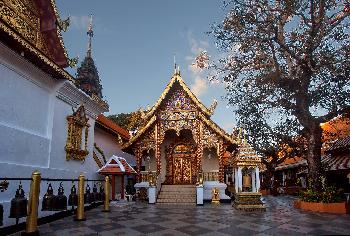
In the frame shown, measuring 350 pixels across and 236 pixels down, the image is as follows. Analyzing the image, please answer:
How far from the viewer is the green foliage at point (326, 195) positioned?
1117 cm

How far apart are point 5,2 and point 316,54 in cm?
1170

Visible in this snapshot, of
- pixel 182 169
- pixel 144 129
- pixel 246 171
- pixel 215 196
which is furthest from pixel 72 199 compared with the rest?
pixel 182 169

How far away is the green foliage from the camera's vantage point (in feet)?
36.7

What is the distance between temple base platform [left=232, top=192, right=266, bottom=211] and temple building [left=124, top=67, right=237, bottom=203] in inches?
135

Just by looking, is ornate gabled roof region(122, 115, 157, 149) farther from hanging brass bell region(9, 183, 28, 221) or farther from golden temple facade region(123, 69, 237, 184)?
hanging brass bell region(9, 183, 28, 221)

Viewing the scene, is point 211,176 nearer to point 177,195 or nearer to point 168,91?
point 177,195

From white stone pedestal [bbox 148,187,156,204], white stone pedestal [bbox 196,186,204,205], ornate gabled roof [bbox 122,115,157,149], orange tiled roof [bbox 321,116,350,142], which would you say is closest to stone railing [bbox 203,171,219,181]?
white stone pedestal [bbox 196,186,204,205]

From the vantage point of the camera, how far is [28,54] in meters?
6.86


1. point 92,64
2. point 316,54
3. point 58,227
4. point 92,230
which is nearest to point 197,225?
point 92,230

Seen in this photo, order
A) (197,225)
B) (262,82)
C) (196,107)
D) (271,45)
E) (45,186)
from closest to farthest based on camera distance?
(197,225) → (45,186) → (271,45) → (262,82) → (196,107)

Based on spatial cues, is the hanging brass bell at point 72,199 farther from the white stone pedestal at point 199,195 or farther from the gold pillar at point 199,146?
the gold pillar at point 199,146

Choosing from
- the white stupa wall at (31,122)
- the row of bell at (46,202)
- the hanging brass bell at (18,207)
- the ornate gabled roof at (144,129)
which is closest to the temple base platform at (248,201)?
the ornate gabled roof at (144,129)

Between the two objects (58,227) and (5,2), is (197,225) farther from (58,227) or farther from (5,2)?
(5,2)

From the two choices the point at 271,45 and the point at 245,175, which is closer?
the point at 271,45
